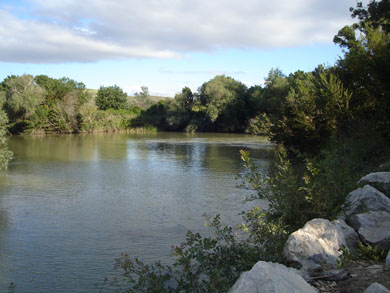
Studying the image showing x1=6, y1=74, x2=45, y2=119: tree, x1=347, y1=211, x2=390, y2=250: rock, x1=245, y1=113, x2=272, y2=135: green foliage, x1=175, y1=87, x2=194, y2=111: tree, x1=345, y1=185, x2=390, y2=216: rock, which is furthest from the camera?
x1=175, y1=87, x2=194, y2=111: tree

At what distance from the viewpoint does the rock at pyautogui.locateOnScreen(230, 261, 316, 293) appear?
11.5 feet

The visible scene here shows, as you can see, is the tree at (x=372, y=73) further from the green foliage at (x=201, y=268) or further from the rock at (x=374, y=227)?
the green foliage at (x=201, y=268)

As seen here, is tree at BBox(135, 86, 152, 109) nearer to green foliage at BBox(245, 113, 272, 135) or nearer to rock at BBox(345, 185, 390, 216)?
green foliage at BBox(245, 113, 272, 135)

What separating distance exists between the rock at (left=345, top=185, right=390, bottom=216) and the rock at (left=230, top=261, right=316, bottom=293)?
317cm

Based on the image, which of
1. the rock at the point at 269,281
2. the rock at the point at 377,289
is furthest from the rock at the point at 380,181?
the rock at the point at 269,281

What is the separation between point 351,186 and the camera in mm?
7188

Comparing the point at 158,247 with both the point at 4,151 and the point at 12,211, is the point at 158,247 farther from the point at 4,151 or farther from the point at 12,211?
Answer: the point at 4,151

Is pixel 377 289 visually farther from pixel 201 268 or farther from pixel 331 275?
pixel 201 268

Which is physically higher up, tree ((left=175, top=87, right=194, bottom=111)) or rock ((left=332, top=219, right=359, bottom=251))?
tree ((left=175, top=87, right=194, bottom=111))

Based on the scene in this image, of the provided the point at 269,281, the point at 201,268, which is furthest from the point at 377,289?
the point at 201,268

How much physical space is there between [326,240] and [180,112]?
194ft

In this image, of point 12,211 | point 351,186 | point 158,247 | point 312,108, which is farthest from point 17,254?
point 312,108

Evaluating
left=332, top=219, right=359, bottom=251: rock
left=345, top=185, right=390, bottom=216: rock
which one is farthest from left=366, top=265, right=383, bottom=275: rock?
left=345, top=185, right=390, bottom=216: rock

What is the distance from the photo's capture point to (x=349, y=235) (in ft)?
19.0
